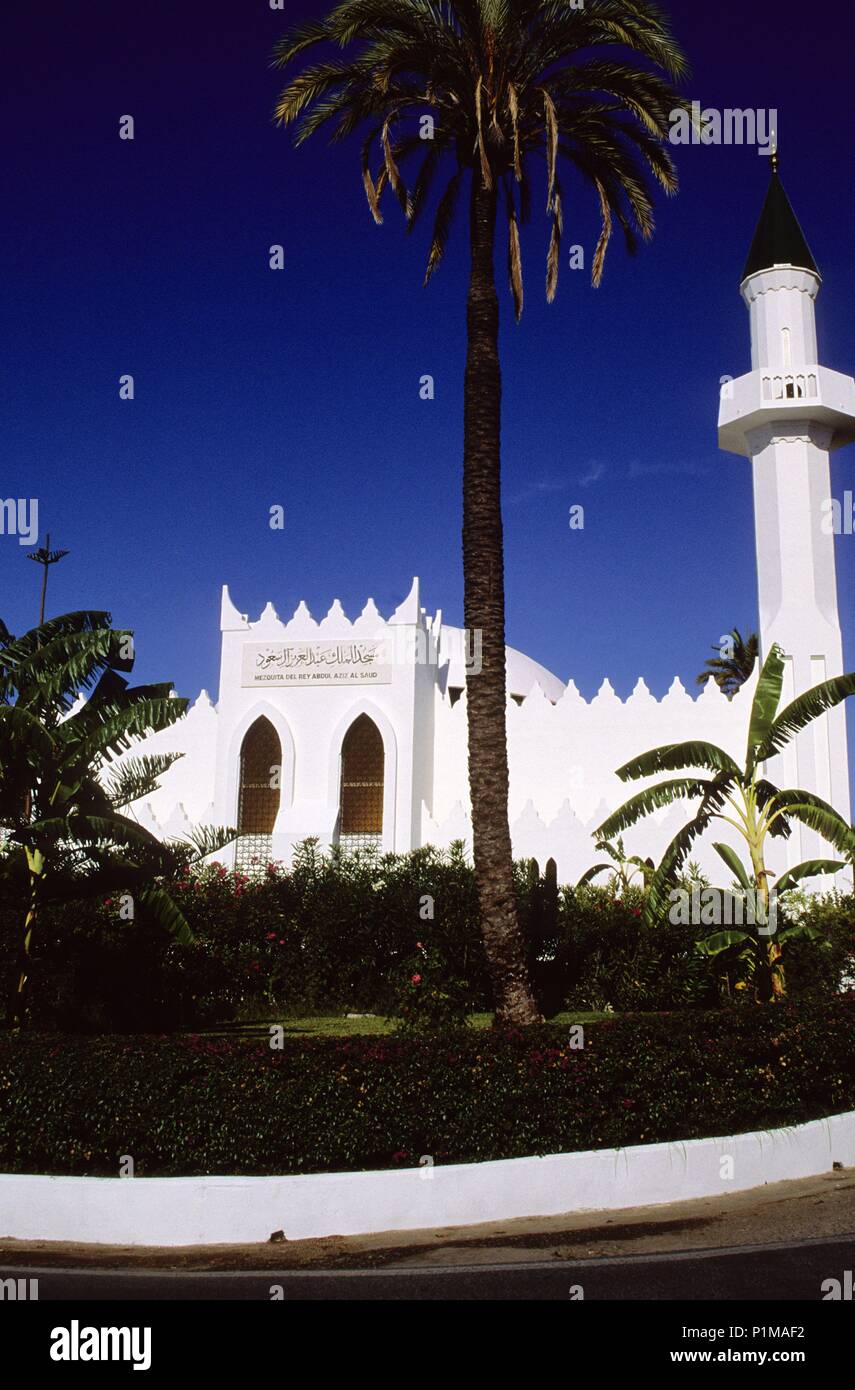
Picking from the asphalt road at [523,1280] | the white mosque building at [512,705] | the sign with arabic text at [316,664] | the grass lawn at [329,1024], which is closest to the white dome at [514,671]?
the white mosque building at [512,705]

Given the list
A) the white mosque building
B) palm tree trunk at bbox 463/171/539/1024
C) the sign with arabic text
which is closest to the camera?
palm tree trunk at bbox 463/171/539/1024

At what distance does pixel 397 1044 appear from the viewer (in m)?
9.99

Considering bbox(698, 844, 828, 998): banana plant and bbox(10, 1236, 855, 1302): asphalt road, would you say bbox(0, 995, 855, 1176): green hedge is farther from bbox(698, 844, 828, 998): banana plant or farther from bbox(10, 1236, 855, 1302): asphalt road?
bbox(698, 844, 828, 998): banana plant

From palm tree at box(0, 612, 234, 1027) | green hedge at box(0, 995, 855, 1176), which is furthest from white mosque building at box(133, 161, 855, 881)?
green hedge at box(0, 995, 855, 1176)

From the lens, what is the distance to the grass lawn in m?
14.8

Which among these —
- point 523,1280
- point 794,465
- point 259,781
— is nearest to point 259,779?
point 259,781

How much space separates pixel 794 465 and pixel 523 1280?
20.5 meters

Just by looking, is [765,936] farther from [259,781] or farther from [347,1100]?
[259,781]

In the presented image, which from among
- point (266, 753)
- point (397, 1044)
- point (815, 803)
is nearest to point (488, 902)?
point (397, 1044)

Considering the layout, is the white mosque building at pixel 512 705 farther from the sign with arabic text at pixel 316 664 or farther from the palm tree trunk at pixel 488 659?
the palm tree trunk at pixel 488 659

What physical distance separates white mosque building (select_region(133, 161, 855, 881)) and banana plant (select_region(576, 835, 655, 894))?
1.85m

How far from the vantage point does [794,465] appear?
80.7ft
